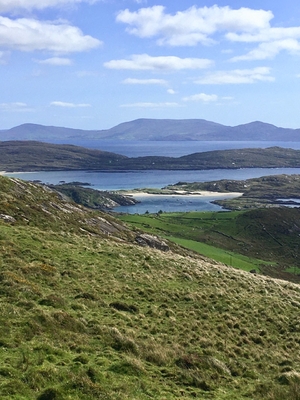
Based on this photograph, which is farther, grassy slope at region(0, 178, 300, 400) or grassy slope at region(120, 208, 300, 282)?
grassy slope at region(120, 208, 300, 282)

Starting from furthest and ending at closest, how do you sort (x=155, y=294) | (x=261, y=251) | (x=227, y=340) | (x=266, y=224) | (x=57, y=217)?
(x=266, y=224) < (x=261, y=251) < (x=57, y=217) < (x=155, y=294) < (x=227, y=340)

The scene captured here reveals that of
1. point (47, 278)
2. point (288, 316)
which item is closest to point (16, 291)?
point (47, 278)

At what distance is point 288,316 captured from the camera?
25.1m

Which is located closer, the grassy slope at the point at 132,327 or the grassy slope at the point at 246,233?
the grassy slope at the point at 132,327

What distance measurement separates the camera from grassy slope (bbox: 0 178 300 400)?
13.5 metres

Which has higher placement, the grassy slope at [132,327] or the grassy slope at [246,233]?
the grassy slope at [132,327]

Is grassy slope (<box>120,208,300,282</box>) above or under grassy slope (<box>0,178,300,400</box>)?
under

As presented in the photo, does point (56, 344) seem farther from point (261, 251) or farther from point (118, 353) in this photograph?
point (261, 251)

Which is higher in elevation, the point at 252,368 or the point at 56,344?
the point at 56,344

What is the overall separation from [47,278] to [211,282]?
39.1ft

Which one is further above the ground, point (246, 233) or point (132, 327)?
point (132, 327)

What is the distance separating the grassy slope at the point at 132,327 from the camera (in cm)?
1346

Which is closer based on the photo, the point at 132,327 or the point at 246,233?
the point at 132,327

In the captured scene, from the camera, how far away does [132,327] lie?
18734 millimetres
